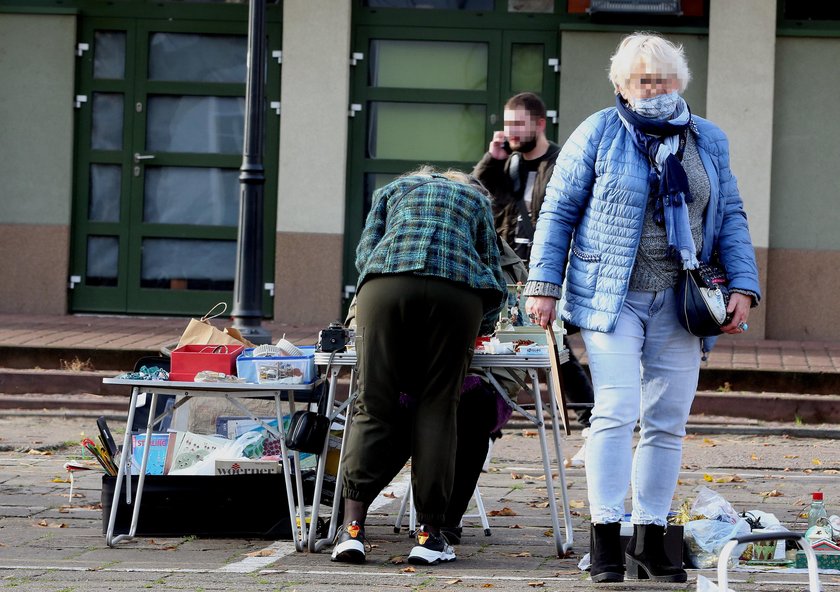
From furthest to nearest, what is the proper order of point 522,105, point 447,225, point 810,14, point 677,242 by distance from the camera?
point 810,14 < point 522,105 < point 447,225 < point 677,242

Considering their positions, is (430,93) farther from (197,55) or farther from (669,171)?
(669,171)

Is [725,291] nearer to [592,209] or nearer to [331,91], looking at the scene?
[592,209]

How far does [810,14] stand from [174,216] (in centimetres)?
630

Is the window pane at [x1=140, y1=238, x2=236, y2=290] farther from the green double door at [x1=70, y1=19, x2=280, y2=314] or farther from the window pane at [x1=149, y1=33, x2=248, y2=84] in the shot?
the window pane at [x1=149, y1=33, x2=248, y2=84]

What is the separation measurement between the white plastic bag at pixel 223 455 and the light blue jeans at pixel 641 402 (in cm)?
175

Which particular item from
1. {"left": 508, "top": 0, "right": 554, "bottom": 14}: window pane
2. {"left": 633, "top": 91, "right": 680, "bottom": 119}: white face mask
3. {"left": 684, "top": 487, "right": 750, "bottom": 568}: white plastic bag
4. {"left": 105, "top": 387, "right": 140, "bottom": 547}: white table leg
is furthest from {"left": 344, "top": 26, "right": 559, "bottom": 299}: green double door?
{"left": 633, "top": 91, "right": 680, "bottom": 119}: white face mask

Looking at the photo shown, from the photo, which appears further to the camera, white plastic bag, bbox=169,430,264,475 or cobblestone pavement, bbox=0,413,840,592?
white plastic bag, bbox=169,430,264,475

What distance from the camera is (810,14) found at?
13547mm

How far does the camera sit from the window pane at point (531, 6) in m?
13.7

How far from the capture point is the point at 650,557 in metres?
5.17

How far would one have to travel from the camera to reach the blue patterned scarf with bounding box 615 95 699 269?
5082mm

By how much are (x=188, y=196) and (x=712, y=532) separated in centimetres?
935

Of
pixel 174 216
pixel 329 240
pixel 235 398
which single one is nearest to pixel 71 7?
pixel 174 216

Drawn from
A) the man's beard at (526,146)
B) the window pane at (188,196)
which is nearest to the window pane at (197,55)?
the window pane at (188,196)
